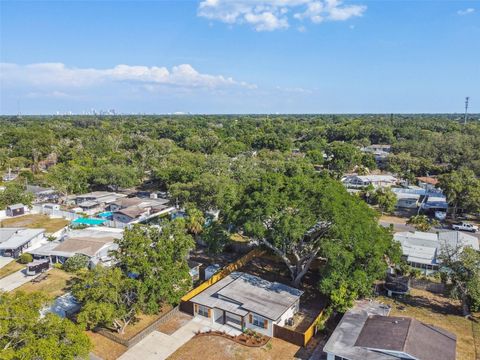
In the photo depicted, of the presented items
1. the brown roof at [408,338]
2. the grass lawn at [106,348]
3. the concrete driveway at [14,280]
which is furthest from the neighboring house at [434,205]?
the concrete driveway at [14,280]

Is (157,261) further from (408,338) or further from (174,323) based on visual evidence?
(408,338)

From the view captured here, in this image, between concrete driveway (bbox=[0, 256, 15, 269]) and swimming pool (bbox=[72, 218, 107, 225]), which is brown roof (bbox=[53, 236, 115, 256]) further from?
swimming pool (bbox=[72, 218, 107, 225])

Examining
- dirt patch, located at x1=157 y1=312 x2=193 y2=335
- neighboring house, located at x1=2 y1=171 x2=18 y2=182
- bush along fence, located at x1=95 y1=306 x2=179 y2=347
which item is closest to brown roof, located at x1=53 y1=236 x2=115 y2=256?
bush along fence, located at x1=95 y1=306 x2=179 y2=347

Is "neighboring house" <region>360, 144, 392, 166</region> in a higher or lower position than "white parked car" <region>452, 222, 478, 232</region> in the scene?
higher

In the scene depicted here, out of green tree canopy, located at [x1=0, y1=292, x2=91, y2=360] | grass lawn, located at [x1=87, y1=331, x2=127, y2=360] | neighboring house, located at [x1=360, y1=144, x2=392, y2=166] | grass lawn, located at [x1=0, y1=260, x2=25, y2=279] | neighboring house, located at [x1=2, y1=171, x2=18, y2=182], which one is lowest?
grass lawn, located at [x1=87, y1=331, x2=127, y2=360]

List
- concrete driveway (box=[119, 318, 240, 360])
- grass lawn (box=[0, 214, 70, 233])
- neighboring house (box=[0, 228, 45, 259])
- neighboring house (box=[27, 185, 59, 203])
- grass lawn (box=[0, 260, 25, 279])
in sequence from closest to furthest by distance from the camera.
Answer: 1. concrete driveway (box=[119, 318, 240, 360])
2. grass lawn (box=[0, 260, 25, 279])
3. neighboring house (box=[0, 228, 45, 259])
4. grass lawn (box=[0, 214, 70, 233])
5. neighboring house (box=[27, 185, 59, 203])

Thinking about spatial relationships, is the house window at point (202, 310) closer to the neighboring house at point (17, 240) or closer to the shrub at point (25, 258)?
the shrub at point (25, 258)

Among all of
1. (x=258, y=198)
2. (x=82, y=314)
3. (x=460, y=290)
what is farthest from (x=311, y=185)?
(x=82, y=314)
